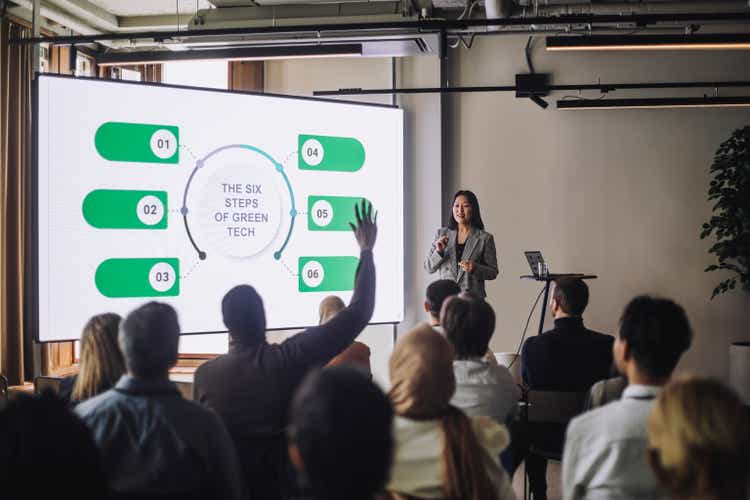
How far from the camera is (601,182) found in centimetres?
724

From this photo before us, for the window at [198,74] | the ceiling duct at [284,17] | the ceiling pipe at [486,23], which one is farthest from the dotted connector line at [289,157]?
the window at [198,74]

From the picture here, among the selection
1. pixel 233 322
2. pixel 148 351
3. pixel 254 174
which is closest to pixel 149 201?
pixel 254 174

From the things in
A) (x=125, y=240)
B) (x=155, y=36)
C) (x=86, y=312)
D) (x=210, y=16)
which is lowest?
(x=86, y=312)

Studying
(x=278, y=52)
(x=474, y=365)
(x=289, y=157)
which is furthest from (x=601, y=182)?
(x=474, y=365)

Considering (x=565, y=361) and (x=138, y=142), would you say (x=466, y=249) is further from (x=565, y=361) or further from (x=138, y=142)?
(x=138, y=142)

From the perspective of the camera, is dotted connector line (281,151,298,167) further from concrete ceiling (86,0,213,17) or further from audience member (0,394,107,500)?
audience member (0,394,107,500)

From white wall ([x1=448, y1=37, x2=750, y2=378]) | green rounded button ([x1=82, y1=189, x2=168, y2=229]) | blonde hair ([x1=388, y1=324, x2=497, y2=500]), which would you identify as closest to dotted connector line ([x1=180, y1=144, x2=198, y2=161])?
green rounded button ([x1=82, y1=189, x2=168, y2=229])

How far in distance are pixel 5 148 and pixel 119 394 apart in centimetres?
540

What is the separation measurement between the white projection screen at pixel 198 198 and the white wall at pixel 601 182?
4.12 ft

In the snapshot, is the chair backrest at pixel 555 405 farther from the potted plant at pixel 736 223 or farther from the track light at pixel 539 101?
the track light at pixel 539 101

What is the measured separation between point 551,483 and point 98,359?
3.30m

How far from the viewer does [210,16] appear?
700 centimetres

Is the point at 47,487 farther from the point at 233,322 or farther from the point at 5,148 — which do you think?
the point at 5,148

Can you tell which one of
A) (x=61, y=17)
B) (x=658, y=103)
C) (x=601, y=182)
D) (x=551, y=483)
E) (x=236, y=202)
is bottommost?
(x=551, y=483)
